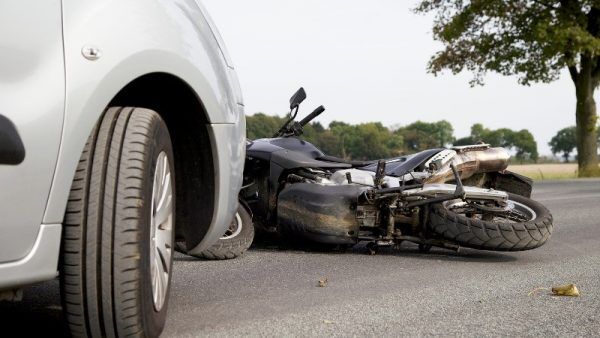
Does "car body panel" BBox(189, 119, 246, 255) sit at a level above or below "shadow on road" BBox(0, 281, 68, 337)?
above

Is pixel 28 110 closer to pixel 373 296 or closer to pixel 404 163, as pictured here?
pixel 373 296

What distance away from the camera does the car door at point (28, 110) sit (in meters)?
2.35

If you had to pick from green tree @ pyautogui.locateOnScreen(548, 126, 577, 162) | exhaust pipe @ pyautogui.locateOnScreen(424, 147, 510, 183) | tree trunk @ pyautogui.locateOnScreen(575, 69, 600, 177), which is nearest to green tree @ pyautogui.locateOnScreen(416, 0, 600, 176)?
tree trunk @ pyautogui.locateOnScreen(575, 69, 600, 177)

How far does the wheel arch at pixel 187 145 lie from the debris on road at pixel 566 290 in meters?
2.01

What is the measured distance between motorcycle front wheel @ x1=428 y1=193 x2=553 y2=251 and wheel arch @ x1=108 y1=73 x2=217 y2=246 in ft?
8.98

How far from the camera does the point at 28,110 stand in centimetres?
240

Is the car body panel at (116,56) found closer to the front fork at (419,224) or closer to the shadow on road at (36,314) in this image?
the shadow on road at (36,314)

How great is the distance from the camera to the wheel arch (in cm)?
320

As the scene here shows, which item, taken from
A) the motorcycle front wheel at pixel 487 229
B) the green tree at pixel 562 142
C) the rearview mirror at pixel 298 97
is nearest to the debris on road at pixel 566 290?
the motorcycle front wheel at pixel 487 229

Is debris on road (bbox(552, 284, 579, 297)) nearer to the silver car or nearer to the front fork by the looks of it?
the front fork

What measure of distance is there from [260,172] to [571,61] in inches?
908

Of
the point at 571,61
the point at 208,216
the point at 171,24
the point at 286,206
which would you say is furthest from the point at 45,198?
the point at 571,61

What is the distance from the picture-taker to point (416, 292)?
4.53 metres

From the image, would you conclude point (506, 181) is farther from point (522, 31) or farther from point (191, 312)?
point (522, 31)
